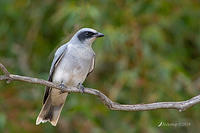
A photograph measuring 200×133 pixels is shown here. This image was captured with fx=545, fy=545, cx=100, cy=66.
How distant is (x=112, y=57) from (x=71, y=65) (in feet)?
5.19

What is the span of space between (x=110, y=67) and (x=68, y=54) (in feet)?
7.10

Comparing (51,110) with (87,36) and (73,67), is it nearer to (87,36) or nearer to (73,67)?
(73,67)

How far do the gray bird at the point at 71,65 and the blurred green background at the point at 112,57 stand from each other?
0.55 m

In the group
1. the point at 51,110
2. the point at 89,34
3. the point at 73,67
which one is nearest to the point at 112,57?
the point at 89,34

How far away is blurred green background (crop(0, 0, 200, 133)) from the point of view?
6.45 meters

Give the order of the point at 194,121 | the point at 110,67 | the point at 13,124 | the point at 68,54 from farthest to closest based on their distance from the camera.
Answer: the point at 110,67 < the point at 194,121 < the point at 13,124 < the point at 68,54

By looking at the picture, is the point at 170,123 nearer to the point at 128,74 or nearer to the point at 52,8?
the point at 128,74

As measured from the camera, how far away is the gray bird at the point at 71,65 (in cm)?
543

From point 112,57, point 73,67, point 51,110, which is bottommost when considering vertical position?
point 51,110

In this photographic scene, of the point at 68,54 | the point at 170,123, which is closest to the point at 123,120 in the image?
the point at 170,123

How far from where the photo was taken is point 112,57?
22.8 ft

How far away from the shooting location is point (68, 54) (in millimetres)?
5469

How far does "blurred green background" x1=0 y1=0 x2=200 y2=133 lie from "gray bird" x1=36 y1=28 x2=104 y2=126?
548mm

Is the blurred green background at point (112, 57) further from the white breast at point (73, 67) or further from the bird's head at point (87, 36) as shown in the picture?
the white breast at point (73, 67)
